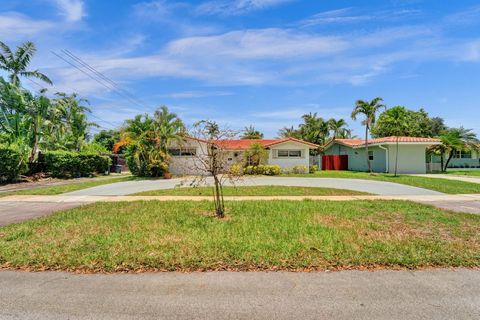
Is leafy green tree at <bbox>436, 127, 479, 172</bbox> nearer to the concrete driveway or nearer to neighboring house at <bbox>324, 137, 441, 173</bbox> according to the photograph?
neighboring house at <bbox>324, 137, 441, 173</bbox>

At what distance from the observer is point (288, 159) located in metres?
28.9

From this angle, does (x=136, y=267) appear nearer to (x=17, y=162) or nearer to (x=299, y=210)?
(x=299, y=210)

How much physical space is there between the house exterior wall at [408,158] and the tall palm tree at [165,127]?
19.6 metres

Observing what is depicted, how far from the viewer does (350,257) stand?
507cm

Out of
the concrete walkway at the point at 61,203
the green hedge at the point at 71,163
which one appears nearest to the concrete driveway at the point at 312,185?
the concrete walkway at the point at 61,203

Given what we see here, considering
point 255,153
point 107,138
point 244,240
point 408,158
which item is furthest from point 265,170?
point 107,138

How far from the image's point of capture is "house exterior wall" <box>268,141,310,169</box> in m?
28.7

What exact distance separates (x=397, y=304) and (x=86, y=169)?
26.3 metres

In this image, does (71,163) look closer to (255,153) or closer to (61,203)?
(61,203)

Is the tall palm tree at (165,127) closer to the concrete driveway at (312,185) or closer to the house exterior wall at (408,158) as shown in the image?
the concrete driveway at (312,185)

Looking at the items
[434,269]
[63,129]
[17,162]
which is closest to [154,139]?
[17,162]

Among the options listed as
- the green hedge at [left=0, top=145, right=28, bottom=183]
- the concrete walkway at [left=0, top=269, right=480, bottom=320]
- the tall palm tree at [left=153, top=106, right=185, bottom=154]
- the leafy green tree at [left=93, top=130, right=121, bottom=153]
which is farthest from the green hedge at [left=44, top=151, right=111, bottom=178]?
the leafy green tree at [left=93, top=130, right=121, bottom=153]

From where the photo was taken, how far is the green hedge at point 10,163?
18109mm

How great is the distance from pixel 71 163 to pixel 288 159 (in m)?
18.7
